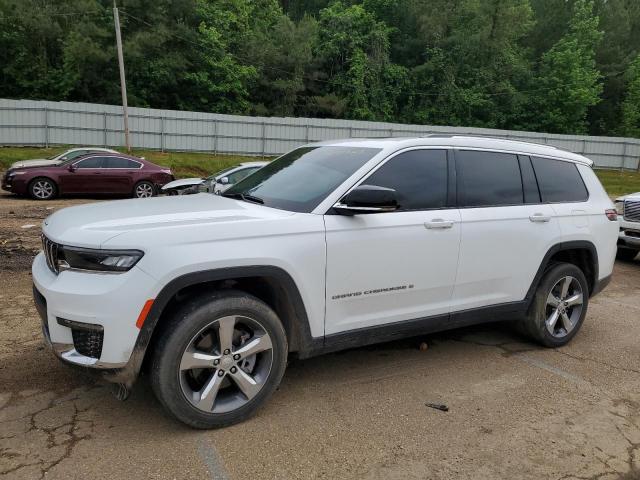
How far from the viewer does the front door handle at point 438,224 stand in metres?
3.75

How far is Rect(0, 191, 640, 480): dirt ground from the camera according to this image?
2848mm

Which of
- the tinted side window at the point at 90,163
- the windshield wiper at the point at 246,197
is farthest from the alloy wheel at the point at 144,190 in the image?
the windshield wiper at the point at 246,197

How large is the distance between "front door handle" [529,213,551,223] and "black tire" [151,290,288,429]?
238 cm

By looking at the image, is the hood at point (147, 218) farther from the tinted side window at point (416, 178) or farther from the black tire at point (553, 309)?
the black tire at point (553, 309)

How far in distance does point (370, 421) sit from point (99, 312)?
176 cm

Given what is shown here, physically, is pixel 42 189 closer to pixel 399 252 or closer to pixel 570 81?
pixel 399 252

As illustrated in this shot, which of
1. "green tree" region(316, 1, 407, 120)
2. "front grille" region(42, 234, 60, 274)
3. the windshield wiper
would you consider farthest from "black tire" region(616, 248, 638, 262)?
"green tree" region(316, 1, 407, 120)

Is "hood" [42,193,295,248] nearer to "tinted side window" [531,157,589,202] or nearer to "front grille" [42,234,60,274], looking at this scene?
"front grille" [42,234,60,274]

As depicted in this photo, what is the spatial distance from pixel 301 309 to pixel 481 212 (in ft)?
5.56

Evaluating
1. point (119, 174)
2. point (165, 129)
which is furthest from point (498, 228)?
point (165, 129)

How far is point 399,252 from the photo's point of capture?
11.8 ft

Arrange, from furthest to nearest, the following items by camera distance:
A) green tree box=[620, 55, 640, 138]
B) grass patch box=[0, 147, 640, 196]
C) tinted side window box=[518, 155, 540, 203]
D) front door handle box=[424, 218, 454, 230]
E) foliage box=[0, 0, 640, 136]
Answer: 1. green tree box=[620, 55, 640, 138]
2. foliage box=[0, 0, 640, 136]
3. grass patch box=[0, 147, 640, 196]
4. tinted side window box=[518, 155, 540, 203]
5. front door handle box=[424, 218, 454, 230]

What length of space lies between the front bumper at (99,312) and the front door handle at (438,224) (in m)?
1.94

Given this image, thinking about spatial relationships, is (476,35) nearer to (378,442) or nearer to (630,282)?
(630,282)
